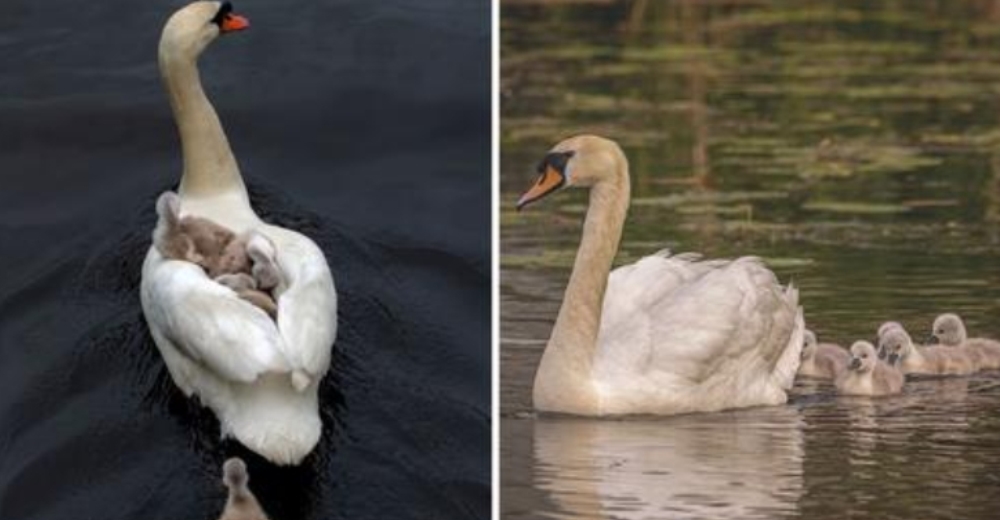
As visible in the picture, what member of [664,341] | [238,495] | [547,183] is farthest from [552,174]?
[238,495]

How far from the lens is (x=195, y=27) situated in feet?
24.1

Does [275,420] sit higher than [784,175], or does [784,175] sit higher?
[784,175]

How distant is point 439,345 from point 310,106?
2.60ft

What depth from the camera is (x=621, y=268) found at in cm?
741

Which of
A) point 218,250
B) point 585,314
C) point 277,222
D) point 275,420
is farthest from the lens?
point 277,222

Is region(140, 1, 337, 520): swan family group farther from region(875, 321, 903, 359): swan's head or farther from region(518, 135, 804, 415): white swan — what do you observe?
region(875, 321, 903, 359): swan's head

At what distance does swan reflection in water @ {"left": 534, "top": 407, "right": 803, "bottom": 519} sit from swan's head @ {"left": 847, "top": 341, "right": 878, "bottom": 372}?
0.62ft

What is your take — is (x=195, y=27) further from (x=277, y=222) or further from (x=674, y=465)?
(x=674, y=465)

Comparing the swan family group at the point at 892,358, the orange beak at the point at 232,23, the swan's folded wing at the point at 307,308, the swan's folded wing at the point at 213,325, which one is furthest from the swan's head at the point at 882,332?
the orange beak at the point at 232,23

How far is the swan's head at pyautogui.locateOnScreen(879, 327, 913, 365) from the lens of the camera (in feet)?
24.0

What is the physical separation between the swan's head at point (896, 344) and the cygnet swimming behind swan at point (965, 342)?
8 cm

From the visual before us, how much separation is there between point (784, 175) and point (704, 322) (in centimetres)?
50

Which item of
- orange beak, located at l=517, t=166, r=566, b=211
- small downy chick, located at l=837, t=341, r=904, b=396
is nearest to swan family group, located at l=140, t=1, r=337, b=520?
orange beak, located at l=517, t=166, r=566, b=211

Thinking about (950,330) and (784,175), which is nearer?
(950,330)
